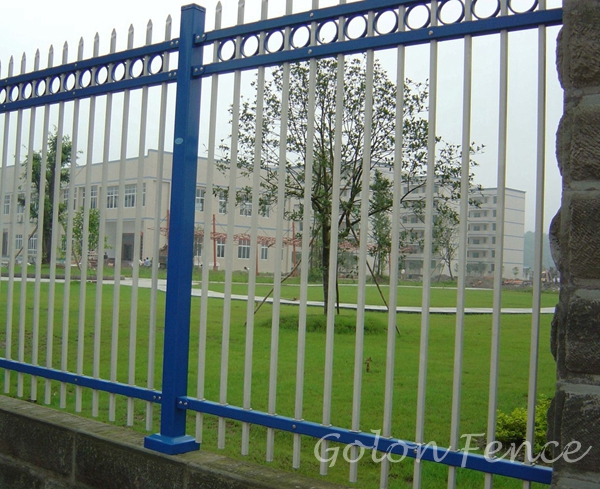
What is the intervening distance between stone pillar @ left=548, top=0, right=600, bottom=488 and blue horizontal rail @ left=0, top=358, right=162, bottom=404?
6.42 ft

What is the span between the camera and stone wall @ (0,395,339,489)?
286cm

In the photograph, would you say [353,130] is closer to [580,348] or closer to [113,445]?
[113,445]

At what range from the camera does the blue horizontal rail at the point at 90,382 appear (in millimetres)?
3309

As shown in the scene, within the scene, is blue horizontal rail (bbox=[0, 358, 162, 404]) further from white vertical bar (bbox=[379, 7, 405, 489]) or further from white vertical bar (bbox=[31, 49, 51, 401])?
white vertical bar (bbox=[379, 7, 405, 489])

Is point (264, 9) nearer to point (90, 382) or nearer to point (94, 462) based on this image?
point (90, 382)

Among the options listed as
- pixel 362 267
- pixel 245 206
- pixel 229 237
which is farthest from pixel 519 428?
pixel 245 206

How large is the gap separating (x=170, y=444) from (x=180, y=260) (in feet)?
2.76

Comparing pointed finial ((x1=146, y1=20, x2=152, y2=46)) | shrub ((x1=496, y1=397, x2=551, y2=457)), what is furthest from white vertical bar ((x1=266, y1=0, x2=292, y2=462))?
shrub ((x1=496, y1=397, x2=551, y2=457))

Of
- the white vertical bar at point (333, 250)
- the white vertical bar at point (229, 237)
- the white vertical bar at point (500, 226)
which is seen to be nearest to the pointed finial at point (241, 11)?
the white vertical bar at point (229, 237)

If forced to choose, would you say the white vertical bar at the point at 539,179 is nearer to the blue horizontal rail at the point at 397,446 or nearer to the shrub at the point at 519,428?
the blue horizontal rail at the point at 397,446

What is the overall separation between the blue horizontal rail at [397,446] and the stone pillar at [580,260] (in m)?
0.27

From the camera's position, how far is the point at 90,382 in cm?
360

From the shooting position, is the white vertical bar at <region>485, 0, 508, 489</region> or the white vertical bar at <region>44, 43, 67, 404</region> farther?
the white vertical bar at <region>44, 43, 67, 404</region>

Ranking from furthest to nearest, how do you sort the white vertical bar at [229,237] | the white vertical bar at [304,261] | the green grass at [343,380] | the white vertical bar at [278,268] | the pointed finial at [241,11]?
1. the green grass at [343,380]
2. the pointed finial at [241,11]
3. the white vertical bar at [229,237]
4. the white vertical bar at [278,268]
5. the white vertical bar at [304,261]
